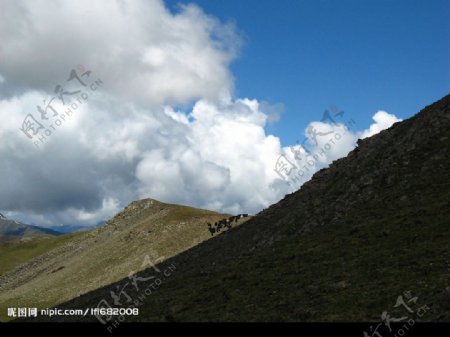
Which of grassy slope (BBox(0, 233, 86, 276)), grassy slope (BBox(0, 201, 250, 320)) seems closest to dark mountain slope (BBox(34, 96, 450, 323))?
grassy slope (BBox(0, 201, 250, 320))

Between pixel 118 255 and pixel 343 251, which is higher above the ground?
pixel 118 255

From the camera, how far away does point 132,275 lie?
63938 mm

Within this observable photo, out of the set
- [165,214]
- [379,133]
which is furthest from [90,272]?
[379,133]

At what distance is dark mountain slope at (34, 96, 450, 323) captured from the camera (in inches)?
1107

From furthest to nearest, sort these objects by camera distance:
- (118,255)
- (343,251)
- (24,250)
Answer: (24,250) → (118,255) → (343,251)

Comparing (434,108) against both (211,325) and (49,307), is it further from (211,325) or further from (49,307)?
(49,307)

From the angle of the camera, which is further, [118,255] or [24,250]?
[24,250]

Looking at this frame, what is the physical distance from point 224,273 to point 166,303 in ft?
22.0

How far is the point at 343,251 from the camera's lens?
124 ft

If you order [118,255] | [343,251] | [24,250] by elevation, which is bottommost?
[343,251]

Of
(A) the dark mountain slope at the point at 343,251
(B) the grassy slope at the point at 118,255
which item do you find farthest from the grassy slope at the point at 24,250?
(A) the dark mountain slope at the point at 343,251

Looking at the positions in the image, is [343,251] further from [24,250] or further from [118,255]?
[24,250]

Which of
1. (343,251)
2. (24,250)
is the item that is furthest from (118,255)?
(24,250)

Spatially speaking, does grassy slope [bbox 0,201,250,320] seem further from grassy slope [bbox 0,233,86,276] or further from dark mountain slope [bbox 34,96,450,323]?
grassy slope [bbox 0,233,86,276]
